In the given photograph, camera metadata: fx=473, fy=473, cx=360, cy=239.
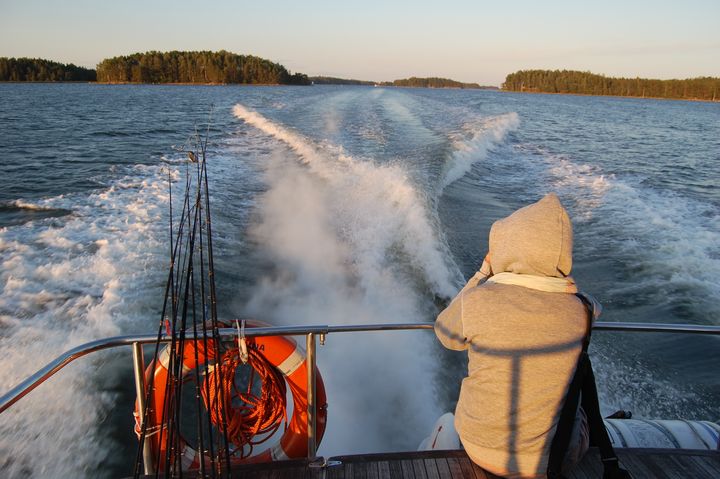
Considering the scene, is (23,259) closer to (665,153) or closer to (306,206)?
(306,206)

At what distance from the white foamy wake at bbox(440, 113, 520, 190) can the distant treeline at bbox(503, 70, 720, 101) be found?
317 feet

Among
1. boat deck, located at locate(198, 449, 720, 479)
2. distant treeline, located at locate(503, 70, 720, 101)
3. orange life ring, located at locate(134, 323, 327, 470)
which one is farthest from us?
distant treeline, located at locate(503, 70, 720, 101)

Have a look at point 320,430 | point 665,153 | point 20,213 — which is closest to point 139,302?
point 320,430

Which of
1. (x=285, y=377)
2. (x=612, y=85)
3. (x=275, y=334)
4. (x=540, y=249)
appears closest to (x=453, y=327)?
(x=540, y=249)

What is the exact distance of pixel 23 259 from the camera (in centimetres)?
644

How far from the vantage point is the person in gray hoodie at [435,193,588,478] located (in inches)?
64.6

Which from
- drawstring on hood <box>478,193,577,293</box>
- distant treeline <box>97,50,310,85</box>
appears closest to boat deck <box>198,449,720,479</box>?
drawstring on hood <box>478,193,577,293</box>

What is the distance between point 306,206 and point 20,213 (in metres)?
5.13

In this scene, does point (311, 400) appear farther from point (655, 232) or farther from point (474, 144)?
A: point (474, 144)

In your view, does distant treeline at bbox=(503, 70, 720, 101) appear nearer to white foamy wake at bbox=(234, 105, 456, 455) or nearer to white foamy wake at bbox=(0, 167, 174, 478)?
white foamy wake at bbox=(234, 105, 456, 455)

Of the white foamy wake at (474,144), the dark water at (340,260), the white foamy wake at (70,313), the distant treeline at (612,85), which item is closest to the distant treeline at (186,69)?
the distant treeline at (612,85)

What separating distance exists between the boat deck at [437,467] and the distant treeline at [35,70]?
103 metres

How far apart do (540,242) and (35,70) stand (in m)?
108

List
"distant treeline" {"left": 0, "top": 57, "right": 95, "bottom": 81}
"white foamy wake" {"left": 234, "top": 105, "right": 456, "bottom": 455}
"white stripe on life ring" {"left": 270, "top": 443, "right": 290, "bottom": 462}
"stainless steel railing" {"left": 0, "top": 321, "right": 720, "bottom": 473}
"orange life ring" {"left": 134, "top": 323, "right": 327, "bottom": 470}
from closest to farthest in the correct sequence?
"stainless steel railing" {"left": 0, "top": 321, "right": 720, "bottom": 473}, "orange life ring" {"left": 134, "top": 323, "right": 327, "bottom": 470}, "white stripe on life ring" {"left": 270, "top": 443, "right": 290, "bottom": 462}, "white foamy wake" {"left": 234, "top": 105, "right": 456, "bottom": 455}, "distant treeline" {"left": 0, "top": 57, "right": 95, "bottom": 81}
